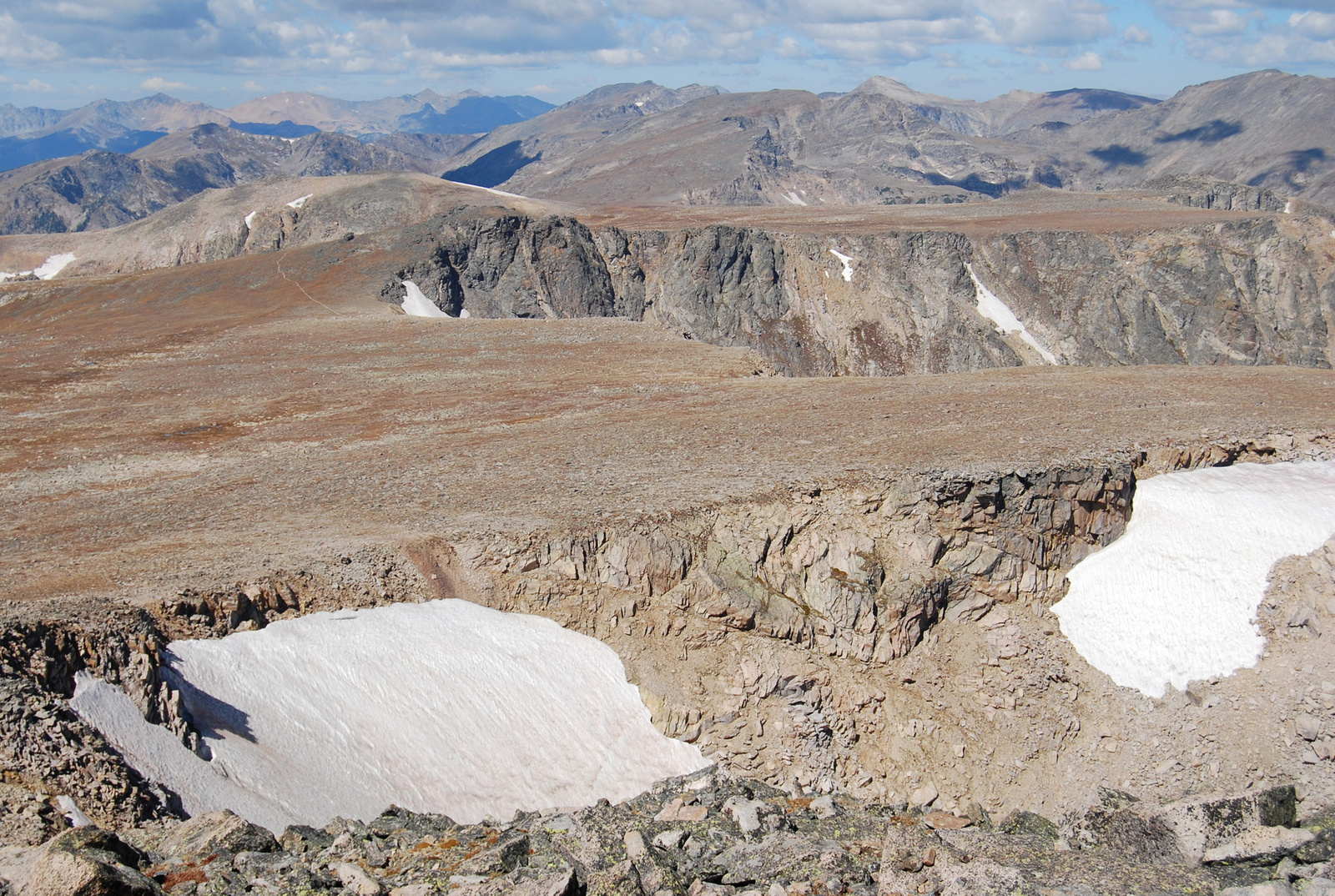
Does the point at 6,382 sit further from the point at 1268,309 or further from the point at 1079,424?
the point at 1268,309

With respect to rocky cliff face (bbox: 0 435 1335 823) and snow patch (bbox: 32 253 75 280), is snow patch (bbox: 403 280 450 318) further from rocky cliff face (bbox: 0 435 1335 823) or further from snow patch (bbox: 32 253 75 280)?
snow patch (bbox: 32 253 75 280)

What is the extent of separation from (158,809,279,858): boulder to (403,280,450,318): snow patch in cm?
4290

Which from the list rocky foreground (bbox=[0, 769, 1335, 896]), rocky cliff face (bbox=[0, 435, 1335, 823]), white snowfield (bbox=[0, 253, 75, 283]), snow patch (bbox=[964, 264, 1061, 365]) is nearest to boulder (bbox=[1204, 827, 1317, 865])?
rocky foreground (bbox=[0, 769, 1335, 896])

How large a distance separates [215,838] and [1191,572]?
60.0 feet

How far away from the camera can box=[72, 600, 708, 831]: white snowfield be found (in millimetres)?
12320

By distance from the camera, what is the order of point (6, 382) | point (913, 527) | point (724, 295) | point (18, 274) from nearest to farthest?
1. point (913, 527)
2. point (6, 382)
3. point (724, 295)
4. point (18, 274)

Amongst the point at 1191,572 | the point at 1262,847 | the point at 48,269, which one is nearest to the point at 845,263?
the point at 1191,572

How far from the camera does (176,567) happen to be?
15.5 meters

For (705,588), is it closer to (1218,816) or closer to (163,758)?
(1218,816)

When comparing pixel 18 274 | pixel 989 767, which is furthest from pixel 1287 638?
pixel 18 274

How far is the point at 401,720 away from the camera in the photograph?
14844mm

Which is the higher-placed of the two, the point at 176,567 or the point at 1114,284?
the point at 1114,284

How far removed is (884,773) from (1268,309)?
204 feet

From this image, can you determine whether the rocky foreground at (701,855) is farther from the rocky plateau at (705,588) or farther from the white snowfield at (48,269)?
the white snowfield at (48,269)
